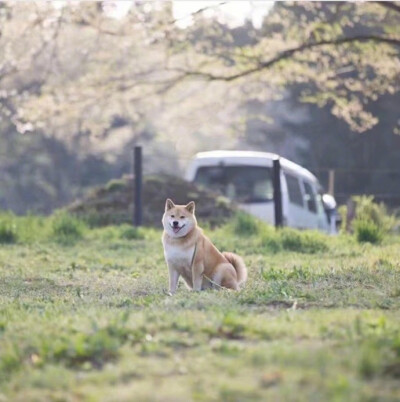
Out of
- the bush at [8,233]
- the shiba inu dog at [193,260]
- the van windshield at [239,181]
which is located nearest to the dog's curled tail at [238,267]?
the shiba inu dog at [193,260]

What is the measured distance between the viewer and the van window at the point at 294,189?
24.2 m

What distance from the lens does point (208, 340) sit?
637 cm

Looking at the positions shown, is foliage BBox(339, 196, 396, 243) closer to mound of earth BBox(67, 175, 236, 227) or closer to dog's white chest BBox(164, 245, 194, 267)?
mound of earth BBox(67, 175, 236, 227)

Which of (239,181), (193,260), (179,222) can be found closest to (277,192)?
(239,181)

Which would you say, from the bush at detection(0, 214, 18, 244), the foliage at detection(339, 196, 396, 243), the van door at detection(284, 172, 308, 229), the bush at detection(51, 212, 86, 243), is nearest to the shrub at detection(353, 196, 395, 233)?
the foliage at detection(339, 196, 396, 243)

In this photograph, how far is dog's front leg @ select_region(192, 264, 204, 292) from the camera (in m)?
9.97

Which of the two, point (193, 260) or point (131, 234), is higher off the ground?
point (193, 260)

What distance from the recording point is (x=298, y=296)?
881cm

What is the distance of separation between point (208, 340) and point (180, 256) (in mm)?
3754

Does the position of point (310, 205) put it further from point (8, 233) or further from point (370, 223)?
point (8, 233)

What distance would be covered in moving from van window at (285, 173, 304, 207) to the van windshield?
1.41 feet

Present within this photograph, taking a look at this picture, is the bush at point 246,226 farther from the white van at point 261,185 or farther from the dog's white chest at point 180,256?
the dog's white chest at point 180,256

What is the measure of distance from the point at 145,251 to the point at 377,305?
796cm

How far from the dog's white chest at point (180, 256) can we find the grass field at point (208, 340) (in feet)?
1.36
